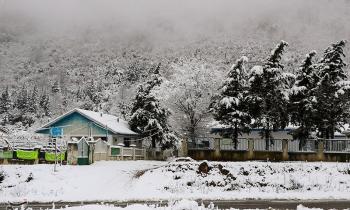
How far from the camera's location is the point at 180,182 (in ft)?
100

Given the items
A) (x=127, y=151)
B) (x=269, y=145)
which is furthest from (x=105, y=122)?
(x=269, y=145)

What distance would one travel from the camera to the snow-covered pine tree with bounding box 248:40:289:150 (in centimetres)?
4175

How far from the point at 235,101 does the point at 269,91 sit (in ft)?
10.3

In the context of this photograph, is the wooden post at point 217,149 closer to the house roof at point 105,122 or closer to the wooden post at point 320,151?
the wooden post at point 320,151

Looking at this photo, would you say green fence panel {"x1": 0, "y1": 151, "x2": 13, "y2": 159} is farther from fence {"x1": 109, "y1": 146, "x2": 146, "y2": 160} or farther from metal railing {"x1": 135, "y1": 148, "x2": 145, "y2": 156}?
metal railing {"x1": 135, "y1": 148, "x2": 145, "y2": 156}

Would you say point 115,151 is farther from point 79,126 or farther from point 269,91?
point 269,91

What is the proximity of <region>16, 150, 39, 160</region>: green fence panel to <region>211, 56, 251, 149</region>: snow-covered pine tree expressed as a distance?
1636cm

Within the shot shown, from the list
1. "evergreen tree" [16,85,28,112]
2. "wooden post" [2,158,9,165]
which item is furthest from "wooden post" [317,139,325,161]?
"evergreen tree" [16,85,28,112]

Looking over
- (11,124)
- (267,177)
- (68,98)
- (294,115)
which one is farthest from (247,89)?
(68,98)

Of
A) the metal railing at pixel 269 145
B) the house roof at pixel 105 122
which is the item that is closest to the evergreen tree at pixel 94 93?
the house roof at pixel 105 122

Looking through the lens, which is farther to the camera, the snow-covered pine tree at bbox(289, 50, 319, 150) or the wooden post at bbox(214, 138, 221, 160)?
the snow-covered pine tree at bbox(289, 50, 319, 150)

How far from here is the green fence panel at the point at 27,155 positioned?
3772cm

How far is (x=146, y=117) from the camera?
53.7 m

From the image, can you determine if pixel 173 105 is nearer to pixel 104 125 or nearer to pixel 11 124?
pixel 104 125
